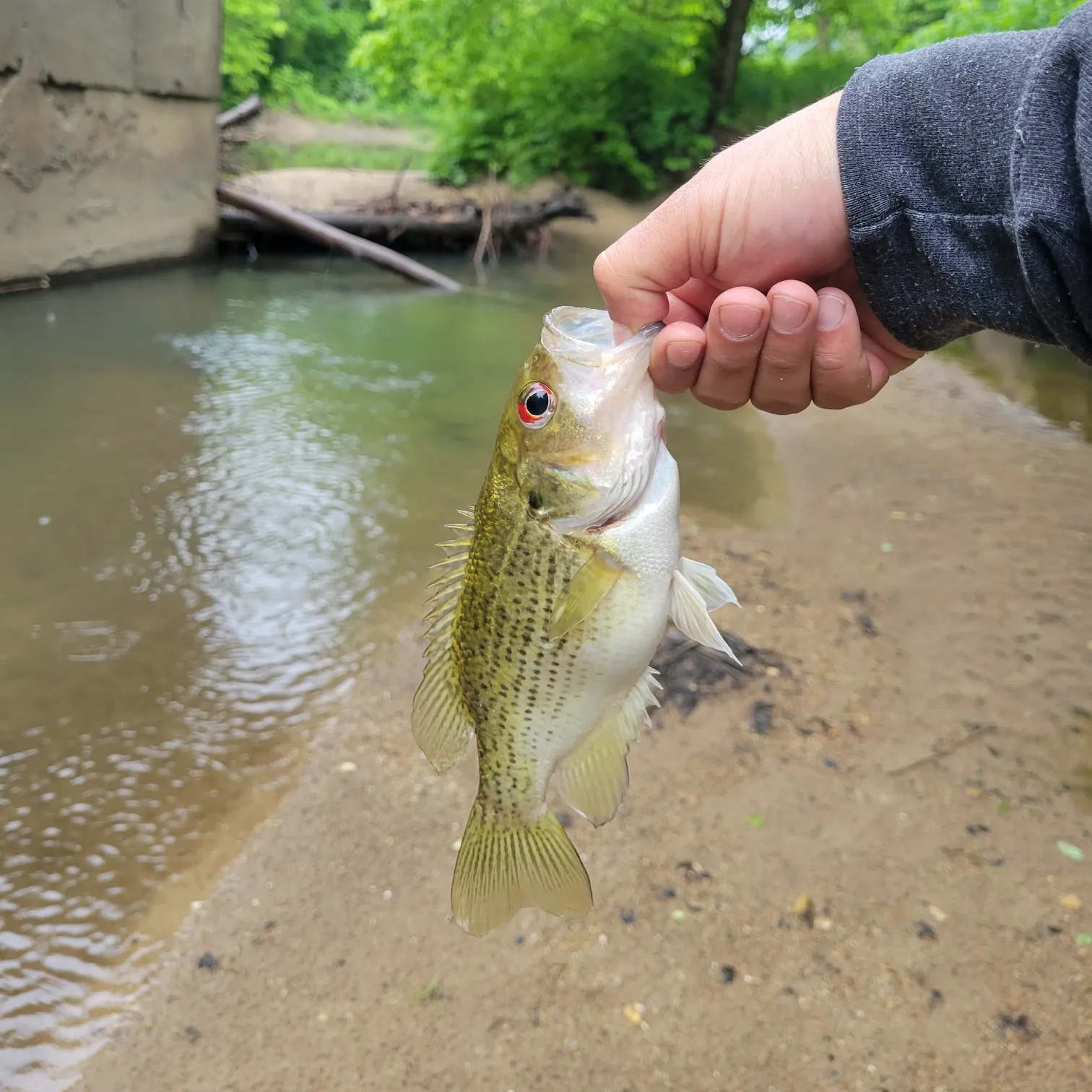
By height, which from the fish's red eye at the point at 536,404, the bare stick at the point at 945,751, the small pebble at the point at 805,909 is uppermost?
the fish's red eye at the point at 536,404

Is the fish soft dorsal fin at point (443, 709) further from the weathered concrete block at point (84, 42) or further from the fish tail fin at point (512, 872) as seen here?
the weathered concrete block at point (84, 42)

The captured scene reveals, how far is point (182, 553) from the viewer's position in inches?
197

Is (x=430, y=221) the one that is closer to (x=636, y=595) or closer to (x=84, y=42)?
(x=84, y=42)

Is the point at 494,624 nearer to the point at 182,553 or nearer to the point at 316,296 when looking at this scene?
the point at 182,553

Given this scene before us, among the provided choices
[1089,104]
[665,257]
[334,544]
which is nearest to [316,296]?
[334,544]

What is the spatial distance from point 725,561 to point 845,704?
4.48 ft

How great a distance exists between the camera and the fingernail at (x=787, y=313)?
1823 mm

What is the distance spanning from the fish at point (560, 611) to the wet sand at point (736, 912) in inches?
38.8

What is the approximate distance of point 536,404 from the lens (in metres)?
1.76

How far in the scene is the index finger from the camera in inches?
78.5

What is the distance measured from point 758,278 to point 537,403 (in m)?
0.66

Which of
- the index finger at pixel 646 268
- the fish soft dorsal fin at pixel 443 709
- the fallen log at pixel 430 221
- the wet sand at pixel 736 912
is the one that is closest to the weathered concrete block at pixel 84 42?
the fallen log at pixel 430 221

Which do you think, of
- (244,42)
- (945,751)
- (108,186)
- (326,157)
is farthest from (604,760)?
(244,42)

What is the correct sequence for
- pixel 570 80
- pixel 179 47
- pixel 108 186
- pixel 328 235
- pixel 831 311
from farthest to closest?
pixel 570 80
pixel 328 235
pixel 179 47
pixel 108 186
pixel 831 311
